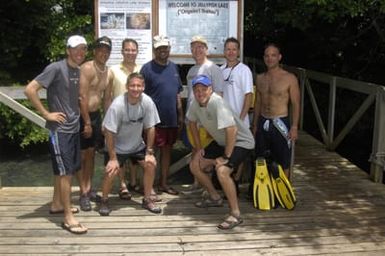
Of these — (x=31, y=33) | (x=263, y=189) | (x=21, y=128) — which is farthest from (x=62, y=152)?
(x=31, y=33)

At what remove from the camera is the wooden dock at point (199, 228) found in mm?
4254

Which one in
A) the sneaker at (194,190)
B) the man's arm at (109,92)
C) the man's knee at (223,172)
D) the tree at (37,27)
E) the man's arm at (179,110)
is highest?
the tree at (37,27)

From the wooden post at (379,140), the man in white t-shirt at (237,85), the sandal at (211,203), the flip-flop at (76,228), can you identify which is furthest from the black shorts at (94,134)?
the wooden post at (379,140)

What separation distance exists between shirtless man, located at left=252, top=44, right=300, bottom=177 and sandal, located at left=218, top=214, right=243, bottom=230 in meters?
0.86

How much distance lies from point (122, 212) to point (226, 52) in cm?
185

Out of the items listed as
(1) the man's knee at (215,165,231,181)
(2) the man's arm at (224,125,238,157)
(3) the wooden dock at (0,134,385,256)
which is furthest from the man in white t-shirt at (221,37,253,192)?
(3) the wooden dock at (0,134,385,256)

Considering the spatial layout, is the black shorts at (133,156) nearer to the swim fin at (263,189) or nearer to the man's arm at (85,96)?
the man's arm at (85,96)

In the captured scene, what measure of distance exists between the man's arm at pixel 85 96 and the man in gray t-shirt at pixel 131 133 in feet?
0.55

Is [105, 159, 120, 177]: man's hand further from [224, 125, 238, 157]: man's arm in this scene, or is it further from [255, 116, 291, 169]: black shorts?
[255, 116, 291, 169]: black shorts

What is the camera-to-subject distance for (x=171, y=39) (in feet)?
19.4

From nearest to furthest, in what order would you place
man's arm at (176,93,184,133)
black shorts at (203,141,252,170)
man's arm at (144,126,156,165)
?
black shorts at (203,141,252,170) → man's arm at (144,126,156,165) → man's arm at (176,93,184,133)

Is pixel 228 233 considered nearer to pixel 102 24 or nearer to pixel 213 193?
pixel 213 193

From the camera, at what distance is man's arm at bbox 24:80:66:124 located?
4.35m

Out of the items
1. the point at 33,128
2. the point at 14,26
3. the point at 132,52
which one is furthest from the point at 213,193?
the point at 14,26
